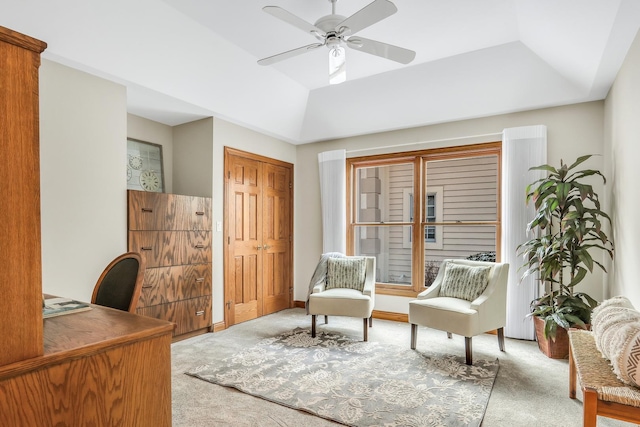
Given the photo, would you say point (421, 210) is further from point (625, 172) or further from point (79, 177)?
point (79, 177)

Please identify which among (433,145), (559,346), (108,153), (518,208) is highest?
(433,145)

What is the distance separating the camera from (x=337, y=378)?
8.72 feet

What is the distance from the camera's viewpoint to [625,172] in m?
2.64

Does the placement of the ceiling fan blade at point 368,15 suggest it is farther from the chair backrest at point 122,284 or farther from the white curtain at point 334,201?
the white curtain at point 334,201

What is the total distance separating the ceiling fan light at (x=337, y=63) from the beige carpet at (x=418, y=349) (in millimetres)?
2362

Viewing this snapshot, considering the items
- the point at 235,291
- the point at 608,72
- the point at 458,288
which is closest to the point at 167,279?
the point at 235,291

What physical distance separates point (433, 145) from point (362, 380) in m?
2.81

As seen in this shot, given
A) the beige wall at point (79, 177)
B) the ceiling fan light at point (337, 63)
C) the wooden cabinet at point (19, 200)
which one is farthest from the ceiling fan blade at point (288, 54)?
the wooden cabinet at point (19, 200)

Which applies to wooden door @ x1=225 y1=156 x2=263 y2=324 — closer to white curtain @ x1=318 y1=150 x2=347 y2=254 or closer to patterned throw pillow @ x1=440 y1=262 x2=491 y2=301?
white curtain @ x1=318 y1=150 x2=347 y2=254

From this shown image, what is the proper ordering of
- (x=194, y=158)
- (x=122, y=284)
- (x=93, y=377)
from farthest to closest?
(x=194, y=158)
(x=122, y=284)
(x=93, y=377)

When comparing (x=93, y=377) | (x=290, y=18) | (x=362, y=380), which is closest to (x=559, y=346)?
(x=362, y=380)

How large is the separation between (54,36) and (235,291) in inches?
114

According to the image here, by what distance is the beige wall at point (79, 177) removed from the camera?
2.59 metres

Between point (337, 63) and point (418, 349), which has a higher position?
point (337, 63)
